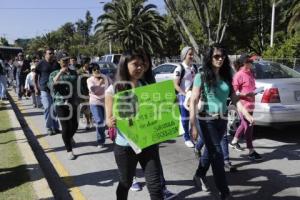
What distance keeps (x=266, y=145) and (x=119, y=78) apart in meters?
4.89

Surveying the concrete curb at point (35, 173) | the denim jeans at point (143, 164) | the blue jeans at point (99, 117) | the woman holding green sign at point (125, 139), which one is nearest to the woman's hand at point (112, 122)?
the woman holding green sign at point (125, 139)

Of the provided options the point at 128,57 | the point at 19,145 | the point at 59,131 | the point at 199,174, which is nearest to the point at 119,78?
the point at 128,57

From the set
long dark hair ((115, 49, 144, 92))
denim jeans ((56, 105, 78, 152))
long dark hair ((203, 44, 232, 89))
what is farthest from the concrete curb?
long dark hair ((203, 44, 232, 89))

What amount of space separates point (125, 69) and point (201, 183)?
7.25 ft

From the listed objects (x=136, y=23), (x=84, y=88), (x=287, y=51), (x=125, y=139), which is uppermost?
(x=136, y=23)

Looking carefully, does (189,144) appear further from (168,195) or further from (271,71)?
(168,195)

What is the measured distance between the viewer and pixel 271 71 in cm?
897

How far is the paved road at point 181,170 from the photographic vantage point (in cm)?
558

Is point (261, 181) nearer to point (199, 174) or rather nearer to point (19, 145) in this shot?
point (199, 174)

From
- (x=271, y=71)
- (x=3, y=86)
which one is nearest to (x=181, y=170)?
(x=271, y=71)

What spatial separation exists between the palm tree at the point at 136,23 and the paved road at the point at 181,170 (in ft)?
143

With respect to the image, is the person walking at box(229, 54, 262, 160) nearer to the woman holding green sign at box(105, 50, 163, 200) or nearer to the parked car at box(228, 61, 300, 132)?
the parked car at box(228, 61, 300, 132)

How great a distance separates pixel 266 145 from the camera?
822cm

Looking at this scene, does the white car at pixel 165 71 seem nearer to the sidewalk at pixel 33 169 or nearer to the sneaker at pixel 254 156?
the sidewalk at pixel 33 169
